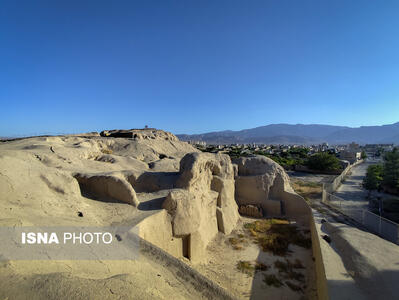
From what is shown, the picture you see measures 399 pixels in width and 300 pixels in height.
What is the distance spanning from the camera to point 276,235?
11.0 meters

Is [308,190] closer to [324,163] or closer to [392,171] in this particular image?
[392,171]

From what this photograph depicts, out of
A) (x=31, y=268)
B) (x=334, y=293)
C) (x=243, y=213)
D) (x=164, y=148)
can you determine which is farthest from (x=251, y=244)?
(x=164, y=148)

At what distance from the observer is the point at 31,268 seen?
3.33 meters

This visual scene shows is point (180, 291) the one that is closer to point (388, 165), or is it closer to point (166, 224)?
point (166, 224)

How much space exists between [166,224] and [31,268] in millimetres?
4283

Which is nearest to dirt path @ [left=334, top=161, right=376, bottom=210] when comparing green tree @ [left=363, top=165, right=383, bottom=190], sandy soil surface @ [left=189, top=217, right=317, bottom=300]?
green tree @ [left=363, top=165, right=383, bottom=190]

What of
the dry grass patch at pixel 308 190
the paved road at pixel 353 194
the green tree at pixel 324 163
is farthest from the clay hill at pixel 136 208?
the green tree at pixel 324 163

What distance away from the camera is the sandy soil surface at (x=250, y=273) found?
7219 mm

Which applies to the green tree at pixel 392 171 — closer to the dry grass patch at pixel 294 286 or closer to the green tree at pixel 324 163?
the green tree at pixel 324 163

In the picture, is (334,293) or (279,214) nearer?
(334,293)

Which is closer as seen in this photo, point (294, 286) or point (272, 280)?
point (294, 286)

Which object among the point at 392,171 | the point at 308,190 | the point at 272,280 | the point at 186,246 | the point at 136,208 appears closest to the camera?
the point at 136,208

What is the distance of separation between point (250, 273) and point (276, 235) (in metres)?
3.47

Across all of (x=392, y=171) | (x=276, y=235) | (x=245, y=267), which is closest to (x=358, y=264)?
(x=245, y=267)
